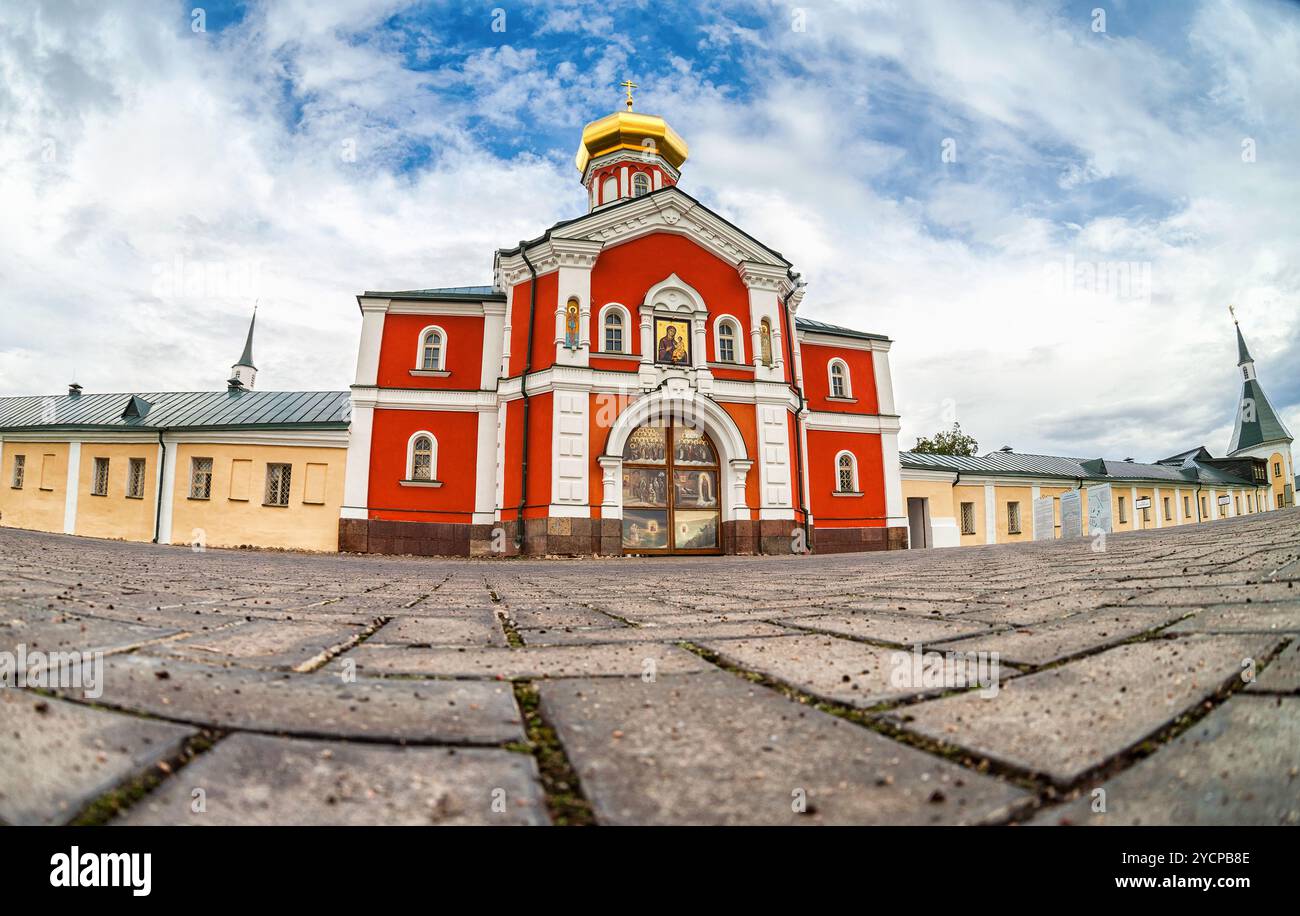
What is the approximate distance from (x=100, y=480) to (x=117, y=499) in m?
1.28

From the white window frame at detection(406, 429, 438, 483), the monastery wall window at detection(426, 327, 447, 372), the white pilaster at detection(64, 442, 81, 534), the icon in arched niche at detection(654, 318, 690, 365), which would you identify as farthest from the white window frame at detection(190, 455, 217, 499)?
the icon in arched niche at detection(654, 318, 690, 365)

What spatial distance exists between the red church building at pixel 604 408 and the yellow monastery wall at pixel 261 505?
0.68 m

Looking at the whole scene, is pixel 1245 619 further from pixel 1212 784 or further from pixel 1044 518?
pixel 1044 518

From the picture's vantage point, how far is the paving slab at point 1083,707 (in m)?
→ 1.00

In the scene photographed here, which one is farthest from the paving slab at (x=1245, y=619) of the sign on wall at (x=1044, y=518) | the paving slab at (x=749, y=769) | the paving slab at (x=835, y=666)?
the sign on wall at (x=1044, y=518)

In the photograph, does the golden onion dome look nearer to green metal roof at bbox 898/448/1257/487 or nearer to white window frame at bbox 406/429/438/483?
white window frame at bbox 406/429/438/483

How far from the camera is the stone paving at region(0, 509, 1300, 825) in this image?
830 mm

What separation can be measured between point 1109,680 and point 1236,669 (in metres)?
0.25

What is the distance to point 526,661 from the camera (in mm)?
1812

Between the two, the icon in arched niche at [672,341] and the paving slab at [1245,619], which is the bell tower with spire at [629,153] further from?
the paving slab at [1245,619]

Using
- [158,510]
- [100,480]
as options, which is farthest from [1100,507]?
[100,480]

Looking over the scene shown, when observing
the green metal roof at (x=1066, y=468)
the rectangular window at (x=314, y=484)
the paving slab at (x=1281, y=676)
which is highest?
the green metal roof at (x=1066, y=468)

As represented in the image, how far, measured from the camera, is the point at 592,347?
1477 cm
